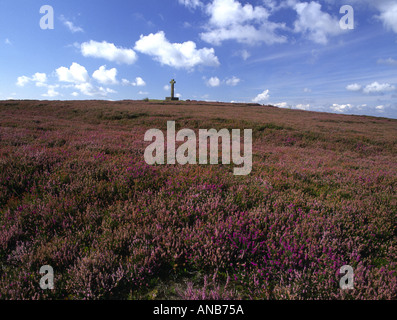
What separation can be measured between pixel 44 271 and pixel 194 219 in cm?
220

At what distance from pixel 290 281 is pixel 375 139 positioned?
1700 cm

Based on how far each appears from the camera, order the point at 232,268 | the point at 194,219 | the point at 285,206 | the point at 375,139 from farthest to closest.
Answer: the point at 375,139 < the point at 285,206 < the point at 194,219 < the point at 232,268

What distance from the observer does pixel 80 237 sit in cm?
308

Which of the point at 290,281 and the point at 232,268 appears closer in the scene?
the point at 290,281

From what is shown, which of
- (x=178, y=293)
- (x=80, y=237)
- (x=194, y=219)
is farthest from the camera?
(x=194, y=219)

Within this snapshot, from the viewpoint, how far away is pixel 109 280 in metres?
2.44

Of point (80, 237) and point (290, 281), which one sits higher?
point (80, 237)
